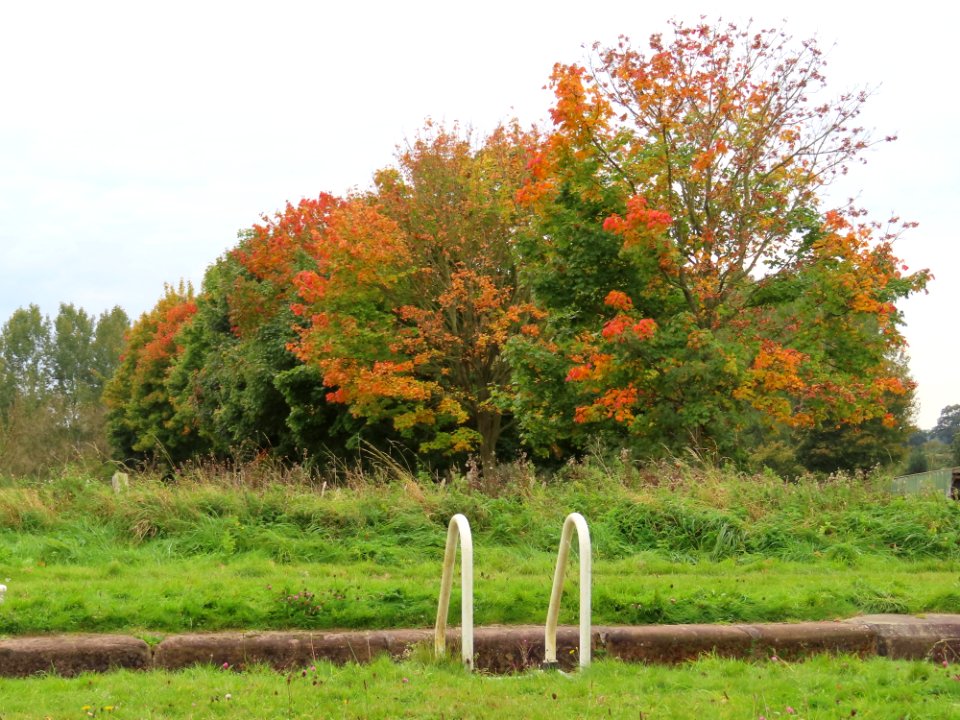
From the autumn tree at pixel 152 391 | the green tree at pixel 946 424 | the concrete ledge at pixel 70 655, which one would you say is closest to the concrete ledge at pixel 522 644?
the concrete ledge at pixel 70 655

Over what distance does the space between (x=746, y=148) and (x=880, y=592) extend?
12.4 meters

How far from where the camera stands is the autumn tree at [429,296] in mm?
23141

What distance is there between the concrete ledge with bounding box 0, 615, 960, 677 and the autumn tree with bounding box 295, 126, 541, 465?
15.5m

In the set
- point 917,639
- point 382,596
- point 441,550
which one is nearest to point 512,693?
point 382,596

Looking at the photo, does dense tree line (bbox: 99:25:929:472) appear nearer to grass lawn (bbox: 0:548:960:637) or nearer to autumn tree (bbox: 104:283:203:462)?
grass lawn (bbox: 0:548:960:637)

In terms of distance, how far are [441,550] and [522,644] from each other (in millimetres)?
2880

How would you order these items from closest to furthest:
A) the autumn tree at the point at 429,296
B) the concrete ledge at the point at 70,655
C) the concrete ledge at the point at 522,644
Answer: the concrete ledge at the point at 70,655, the concrete ledge at the point at 522,644, the autumn tree at the point at 429,296

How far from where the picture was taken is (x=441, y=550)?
30.4ft

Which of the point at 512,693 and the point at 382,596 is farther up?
the point at 382,596

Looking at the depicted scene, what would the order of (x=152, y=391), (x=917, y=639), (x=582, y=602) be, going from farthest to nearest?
(x=152, y=391) → (x=917, y=639) → (x=582, y=602)

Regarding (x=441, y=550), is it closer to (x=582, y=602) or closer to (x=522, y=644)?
(x=522, y=644)

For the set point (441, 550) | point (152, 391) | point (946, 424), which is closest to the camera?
point (441, 550)

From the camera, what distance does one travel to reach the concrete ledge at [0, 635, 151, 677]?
234 inches

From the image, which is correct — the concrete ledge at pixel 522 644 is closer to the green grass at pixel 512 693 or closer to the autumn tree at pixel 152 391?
the green grass at pixel 512 693
